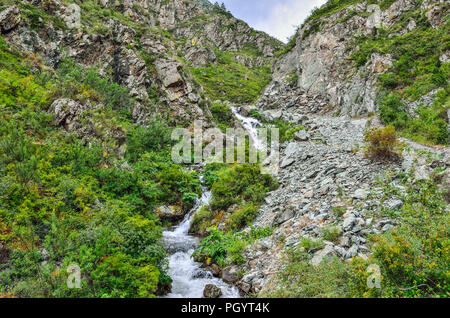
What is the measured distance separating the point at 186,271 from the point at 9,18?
89.6ft

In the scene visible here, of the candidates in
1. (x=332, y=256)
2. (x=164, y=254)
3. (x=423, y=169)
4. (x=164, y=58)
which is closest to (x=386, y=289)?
(x=332, y=256)

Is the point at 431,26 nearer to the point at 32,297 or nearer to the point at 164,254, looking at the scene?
the point at 164,254

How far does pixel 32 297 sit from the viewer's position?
5.80 m

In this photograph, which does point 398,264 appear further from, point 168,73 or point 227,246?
point 168,73

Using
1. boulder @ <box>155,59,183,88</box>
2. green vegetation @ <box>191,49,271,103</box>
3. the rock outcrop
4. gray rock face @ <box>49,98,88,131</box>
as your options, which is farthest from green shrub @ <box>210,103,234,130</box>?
gray rock face @ <box>49,98,88,131</box>

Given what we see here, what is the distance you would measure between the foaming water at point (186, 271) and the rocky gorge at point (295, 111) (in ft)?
1.07

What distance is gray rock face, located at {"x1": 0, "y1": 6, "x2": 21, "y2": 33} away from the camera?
20.7 m

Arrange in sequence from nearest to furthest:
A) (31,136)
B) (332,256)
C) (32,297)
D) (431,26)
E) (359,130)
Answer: (32,297) < (332,256) < (31,136) < (359,130) < (431,26)

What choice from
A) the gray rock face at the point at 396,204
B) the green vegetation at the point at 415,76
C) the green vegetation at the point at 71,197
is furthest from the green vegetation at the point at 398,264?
the green vegetation at the point at 415,76

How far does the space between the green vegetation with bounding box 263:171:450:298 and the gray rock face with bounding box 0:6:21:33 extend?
95.5 feet

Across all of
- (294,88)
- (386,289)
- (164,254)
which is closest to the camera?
(386,289)

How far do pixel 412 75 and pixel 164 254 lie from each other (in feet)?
89.1

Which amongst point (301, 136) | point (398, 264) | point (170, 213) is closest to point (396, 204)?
point (398, 264)

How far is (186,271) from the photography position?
9828 millimetres
